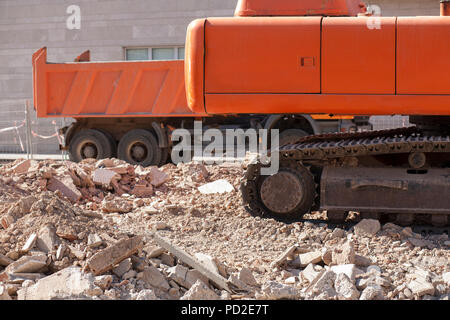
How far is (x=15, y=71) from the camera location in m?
19.3

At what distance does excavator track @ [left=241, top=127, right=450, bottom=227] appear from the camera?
20.9 feet

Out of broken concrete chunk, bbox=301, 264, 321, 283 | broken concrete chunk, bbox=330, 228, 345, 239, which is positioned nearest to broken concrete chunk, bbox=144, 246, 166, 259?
broken concrete chunk, bbox=301, 264, 321, 283

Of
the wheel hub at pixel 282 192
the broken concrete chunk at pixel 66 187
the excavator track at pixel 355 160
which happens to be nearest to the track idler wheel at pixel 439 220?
the excavator track at pixel 355 160

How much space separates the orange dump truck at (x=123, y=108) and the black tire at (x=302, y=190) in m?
5.52

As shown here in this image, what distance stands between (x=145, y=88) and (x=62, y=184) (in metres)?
4.67

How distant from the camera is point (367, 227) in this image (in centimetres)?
614

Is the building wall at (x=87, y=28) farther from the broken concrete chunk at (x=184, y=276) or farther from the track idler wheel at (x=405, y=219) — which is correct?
the broken concrete chunk at (x=184, y=276)

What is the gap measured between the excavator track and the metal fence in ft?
33.7

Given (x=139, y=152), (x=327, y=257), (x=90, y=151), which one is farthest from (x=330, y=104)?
(x=90, y=151)

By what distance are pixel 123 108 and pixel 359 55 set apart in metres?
7.55

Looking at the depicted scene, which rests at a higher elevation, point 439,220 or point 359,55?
point 359,55

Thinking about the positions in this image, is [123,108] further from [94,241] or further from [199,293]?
[199,293]

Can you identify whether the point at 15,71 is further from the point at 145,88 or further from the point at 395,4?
the point at 395,4
